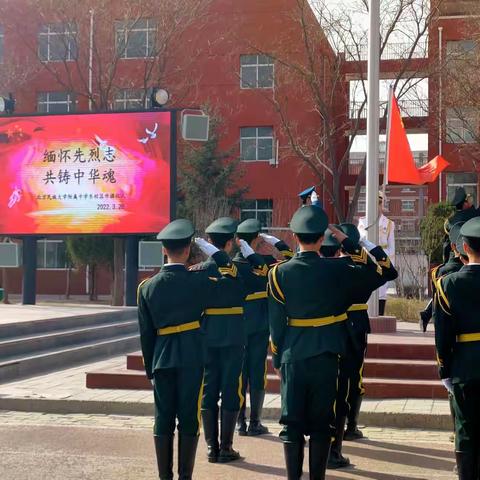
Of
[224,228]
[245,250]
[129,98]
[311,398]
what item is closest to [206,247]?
[224,228]

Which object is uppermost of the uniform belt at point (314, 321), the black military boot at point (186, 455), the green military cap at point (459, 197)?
the green military cap at point (459, 197)

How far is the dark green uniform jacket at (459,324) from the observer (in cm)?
513

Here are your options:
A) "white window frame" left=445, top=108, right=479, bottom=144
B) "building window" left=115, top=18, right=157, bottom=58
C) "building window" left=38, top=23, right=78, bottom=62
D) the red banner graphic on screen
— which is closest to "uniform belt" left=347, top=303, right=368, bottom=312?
the red banner graphic on screen

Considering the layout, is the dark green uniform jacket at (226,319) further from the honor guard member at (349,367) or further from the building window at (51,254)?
the building window at (51,254)

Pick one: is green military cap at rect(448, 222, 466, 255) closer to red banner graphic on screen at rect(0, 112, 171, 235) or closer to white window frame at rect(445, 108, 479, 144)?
red banner graphic on screen at rect(0, 112, 171, 235)

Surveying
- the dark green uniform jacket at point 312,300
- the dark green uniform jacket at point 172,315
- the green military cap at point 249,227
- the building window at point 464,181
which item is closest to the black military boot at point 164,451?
the dark green uniform jacket at point 172,315

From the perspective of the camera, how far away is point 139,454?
288 inches

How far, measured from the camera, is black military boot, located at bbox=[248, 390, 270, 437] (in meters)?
7.95

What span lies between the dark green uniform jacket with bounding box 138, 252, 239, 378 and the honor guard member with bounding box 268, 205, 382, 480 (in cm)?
67

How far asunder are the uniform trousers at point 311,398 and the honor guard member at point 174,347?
2.46ft

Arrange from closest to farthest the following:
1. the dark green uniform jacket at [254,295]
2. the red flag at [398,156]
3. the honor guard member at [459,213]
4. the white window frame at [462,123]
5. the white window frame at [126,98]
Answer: the dark green uniform jacket at [254,295] → the honor guard member at [459,213] → the red flag at [398,156] → the white window frame at [462,123] → the white window frame at [126,98]

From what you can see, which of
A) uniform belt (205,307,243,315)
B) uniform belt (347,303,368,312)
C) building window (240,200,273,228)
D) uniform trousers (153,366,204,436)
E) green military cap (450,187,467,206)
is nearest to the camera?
uniform trousers (153,366,204,436)

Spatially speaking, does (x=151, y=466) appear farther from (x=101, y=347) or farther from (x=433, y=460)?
(x=101, y=347)

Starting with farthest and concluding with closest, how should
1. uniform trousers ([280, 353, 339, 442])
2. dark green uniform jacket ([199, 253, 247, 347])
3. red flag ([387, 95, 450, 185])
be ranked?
red flag ([387, 95, 450, 185]) < dark green uniform jacket ([199, 253, 247, 347]) < uniform trousers ([280, 353, 339, 442])
